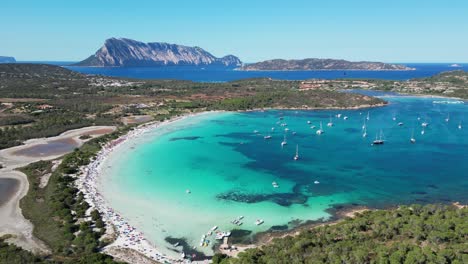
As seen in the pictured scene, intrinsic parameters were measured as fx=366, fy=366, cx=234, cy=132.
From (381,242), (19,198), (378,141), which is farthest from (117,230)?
→ (378,141)

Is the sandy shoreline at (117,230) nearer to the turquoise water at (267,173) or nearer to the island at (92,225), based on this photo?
the island at (92,225)

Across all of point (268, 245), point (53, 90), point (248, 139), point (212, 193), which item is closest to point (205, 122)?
point (248, 139)

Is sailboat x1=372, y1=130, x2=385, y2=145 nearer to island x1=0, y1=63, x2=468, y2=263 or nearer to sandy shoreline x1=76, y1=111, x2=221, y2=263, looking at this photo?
island x1=0, y1=63, x2=468, y2=263

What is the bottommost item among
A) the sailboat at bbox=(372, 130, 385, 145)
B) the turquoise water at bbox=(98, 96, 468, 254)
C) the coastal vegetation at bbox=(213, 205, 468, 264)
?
the turquoise water at bbox=(98, 96, 468, 254)

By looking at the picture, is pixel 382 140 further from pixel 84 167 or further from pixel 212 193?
pixel 84 167

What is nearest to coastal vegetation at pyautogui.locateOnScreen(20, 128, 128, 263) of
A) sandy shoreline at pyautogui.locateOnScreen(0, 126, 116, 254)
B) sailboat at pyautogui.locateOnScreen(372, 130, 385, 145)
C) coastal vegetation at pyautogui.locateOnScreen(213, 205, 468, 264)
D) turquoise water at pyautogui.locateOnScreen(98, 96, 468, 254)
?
sandy shoreline at pyautogui.locateOnScreen(0, 126, 116, 254)
